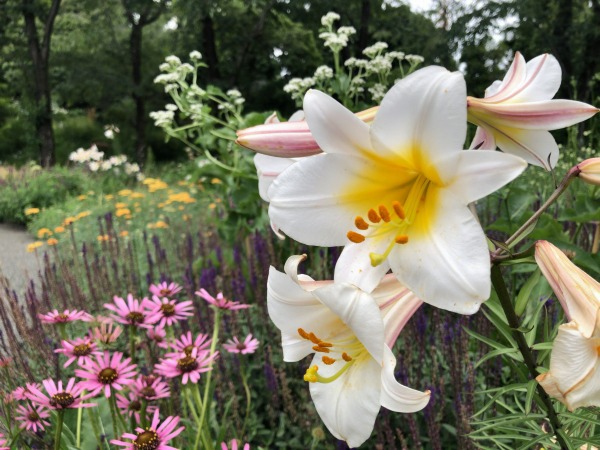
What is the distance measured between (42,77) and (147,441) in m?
15.9

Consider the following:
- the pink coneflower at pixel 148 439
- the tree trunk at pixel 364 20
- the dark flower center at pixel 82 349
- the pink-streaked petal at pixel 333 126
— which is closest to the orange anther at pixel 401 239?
the pink-streaked petal at pixel 333 126

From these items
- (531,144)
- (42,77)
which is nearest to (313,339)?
(531,144)

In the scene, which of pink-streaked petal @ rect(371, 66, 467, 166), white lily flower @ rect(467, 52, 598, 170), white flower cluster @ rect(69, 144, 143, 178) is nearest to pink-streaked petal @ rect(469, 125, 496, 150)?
white lily flower @ rect(467, 52, 598, 170)

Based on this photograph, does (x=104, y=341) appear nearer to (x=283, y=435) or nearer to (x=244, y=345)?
(x=244, y=345)

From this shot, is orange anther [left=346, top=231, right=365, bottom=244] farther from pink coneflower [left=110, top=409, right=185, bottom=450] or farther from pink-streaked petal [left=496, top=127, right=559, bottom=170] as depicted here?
pink coneflower [left=110, top=409, right=185, bottom=450]

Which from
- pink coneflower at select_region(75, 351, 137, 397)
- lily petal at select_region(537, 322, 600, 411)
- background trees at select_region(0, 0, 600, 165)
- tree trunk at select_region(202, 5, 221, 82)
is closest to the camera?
lily petal at select_region(537, 322, 600, 411)

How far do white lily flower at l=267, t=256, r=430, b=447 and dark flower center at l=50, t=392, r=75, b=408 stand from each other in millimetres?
717

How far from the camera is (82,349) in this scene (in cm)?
156

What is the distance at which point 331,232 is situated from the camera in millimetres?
744

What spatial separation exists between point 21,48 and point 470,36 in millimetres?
12298

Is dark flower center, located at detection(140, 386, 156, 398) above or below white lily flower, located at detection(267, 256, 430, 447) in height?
below

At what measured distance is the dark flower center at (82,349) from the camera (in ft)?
5.07

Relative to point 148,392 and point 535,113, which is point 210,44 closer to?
point 148,392

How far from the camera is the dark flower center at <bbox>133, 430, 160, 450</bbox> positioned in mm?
1209
